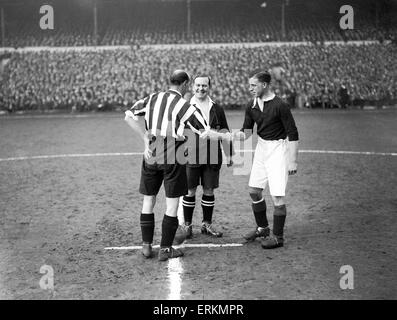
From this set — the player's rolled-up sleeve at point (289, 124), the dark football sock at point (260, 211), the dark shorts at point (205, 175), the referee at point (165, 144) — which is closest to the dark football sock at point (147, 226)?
the referee at point (165, 144)

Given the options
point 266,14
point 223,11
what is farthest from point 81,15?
point 266,14

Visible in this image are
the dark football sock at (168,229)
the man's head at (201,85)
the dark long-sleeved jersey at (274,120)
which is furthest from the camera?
the man's head at (201,85)

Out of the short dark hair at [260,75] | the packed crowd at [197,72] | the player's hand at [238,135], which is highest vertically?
the packed crowd at [197,72]

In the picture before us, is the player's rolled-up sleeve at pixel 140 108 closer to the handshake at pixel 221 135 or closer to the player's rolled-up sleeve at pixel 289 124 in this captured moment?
the handshake at pixel 221 135

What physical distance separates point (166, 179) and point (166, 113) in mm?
790

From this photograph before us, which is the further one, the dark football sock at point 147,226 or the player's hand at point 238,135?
the player's hand at point 238,135

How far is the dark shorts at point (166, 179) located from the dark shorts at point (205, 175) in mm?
905

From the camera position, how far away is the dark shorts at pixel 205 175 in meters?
6.80

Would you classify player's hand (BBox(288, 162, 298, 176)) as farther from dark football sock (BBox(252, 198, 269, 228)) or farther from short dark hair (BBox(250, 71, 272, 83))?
short dark hair (BBox(250, 71, 272, 83))

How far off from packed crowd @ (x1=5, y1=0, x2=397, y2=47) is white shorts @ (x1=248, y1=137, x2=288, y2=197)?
29.2m

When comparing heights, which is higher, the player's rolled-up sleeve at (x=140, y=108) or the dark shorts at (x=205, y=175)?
the player's rolled-up sleeve at (x=140, y=108)
